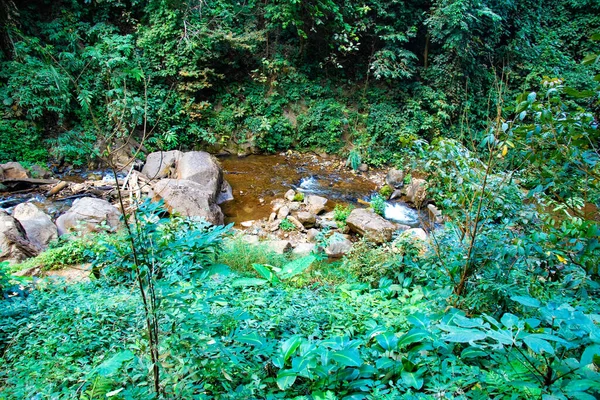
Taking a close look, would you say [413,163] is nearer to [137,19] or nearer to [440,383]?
[440,383]

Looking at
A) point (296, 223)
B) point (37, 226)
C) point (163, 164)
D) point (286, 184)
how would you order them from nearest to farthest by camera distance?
point (37, 226)
point (296, 223)
point (163, 164)
point (286, 184)

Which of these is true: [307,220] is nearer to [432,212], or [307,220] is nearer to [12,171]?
[432,212]

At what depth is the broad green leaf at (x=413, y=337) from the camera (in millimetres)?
1667

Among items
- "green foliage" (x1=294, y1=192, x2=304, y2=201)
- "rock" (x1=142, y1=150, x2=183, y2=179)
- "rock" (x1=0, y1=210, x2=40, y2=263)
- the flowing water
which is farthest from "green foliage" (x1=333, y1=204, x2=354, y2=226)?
"rock" (x1=0, y1=210, x2=40, y2=263)

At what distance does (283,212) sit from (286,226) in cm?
60

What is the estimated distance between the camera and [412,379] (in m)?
1.55

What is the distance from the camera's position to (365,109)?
11.0 meters

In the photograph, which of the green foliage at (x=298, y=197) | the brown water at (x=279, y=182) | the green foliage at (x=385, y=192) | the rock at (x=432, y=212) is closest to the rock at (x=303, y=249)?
the brown water at (x=279, y=182)

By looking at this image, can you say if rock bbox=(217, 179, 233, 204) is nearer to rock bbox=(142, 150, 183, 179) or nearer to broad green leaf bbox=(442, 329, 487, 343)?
rock bbox=(142, 150, 183, 179)

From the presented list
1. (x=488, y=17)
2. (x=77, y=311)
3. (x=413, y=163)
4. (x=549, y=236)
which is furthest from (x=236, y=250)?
(x=488, y=17)

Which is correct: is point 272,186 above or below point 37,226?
below

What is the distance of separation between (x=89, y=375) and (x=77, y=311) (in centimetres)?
83

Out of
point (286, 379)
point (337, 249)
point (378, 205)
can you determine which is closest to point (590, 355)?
point (286, 379)

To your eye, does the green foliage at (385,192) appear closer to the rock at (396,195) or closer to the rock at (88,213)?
the rock at (396,195)
